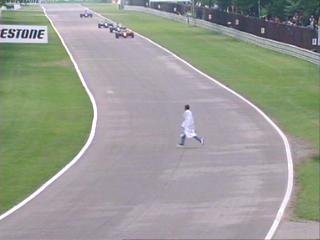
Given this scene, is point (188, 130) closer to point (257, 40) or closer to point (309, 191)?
point (309, 191)

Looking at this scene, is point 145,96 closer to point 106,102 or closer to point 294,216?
point 106,102

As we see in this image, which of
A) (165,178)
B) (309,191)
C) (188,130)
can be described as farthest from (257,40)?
(309,191)

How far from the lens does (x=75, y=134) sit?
33.2 meters

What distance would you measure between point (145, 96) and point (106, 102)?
2.50 m

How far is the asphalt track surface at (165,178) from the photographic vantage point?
19609 millimetres

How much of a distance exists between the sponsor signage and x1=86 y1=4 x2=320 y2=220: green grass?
28.8 feet

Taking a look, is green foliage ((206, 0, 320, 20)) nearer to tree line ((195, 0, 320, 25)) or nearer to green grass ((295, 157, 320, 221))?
tree line ((195, 0, 320, 25))

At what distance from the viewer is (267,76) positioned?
50.6 m

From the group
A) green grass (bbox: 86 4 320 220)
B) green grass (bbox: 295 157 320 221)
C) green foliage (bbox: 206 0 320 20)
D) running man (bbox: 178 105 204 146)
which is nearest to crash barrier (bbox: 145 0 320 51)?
green grass (bbox: 86 4 320 220)

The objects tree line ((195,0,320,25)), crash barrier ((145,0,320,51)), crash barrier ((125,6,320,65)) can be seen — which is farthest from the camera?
tree line ((195,0,320,25))

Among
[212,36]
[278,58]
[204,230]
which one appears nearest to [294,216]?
[204,230]

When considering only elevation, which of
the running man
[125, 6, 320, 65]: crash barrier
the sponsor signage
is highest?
the sponsor signage

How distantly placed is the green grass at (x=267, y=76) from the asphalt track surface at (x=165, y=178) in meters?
0.95

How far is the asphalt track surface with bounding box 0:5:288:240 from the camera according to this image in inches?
772
